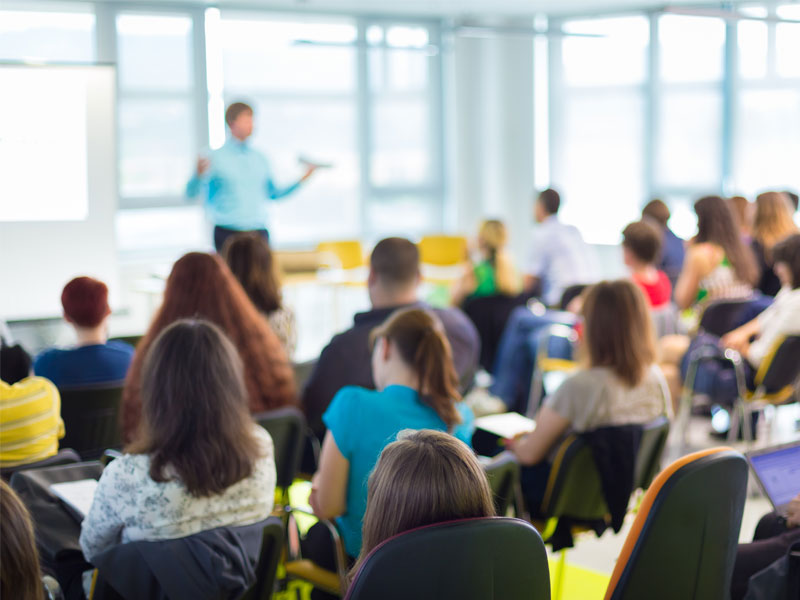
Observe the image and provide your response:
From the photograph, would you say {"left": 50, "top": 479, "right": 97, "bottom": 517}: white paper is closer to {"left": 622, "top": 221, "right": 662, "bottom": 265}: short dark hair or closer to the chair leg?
the chair leg

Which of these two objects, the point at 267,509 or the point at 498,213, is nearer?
the point at 267,509

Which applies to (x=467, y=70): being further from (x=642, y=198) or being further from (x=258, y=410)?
(x=258, y=410)

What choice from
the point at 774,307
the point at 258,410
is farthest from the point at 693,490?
the point at 774,307

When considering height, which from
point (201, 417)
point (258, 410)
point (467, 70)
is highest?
point (467, 70)

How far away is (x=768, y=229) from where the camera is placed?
596 cm

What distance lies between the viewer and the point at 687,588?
2035 millimetres

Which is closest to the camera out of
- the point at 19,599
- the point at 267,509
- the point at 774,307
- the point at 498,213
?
the point at 19,599

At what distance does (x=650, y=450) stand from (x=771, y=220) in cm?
335

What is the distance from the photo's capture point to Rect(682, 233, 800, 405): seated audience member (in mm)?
4559

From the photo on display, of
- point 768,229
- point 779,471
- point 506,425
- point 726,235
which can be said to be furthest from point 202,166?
point 779,471

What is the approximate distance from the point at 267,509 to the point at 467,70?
8.82 m

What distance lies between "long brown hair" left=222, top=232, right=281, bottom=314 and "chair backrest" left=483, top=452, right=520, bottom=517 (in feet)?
5.38

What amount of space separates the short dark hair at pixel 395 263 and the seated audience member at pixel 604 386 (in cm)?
86

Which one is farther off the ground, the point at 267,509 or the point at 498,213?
the point at 498,213
